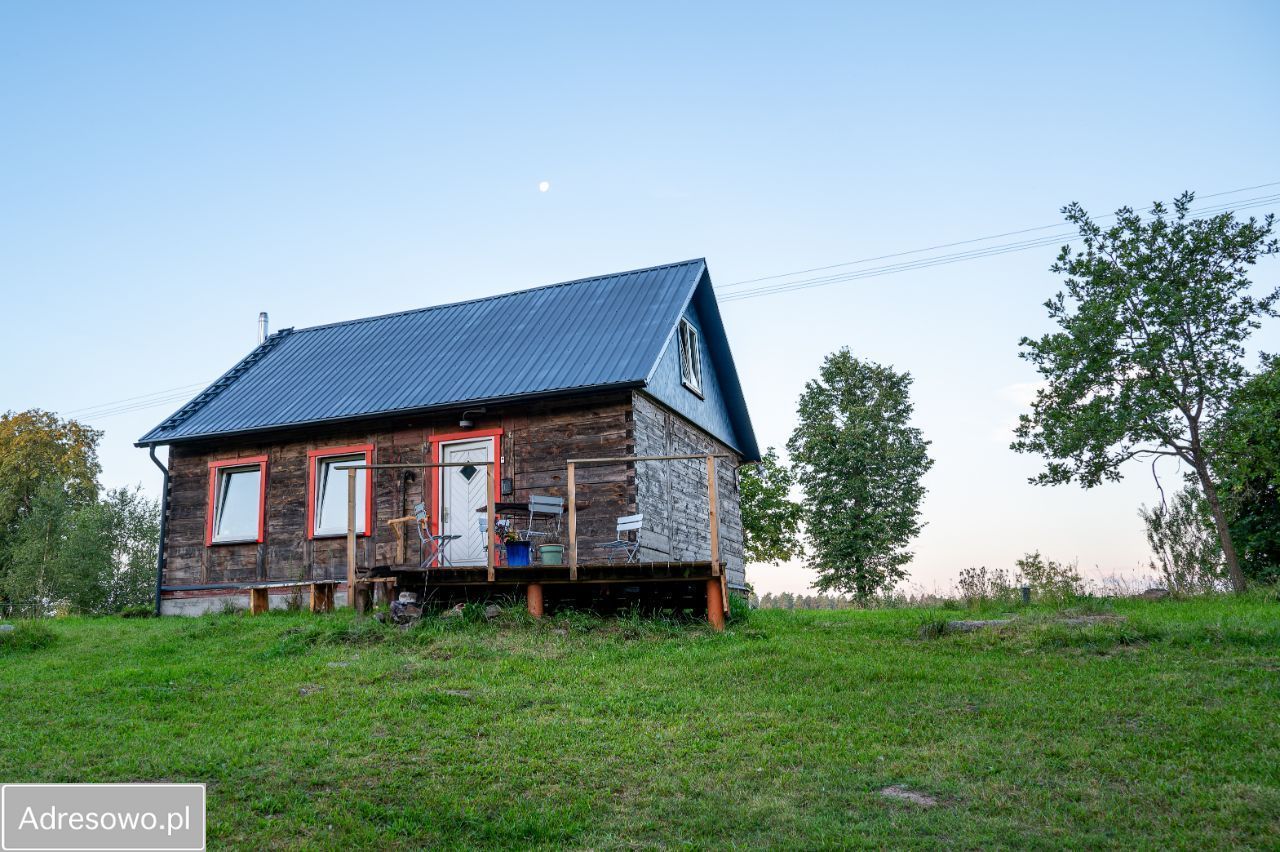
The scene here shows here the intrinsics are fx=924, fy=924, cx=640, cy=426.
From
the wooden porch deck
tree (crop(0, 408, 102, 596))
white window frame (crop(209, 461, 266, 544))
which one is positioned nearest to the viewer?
the wooden porch deck

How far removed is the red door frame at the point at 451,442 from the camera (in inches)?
600

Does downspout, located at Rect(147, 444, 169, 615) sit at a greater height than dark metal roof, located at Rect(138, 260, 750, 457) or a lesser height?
lesser

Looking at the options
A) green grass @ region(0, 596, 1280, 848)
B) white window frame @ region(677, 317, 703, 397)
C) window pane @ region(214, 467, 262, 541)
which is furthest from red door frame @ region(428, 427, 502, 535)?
white window frame @ region(677, 317, 703, 397)

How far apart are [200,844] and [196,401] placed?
587 inches

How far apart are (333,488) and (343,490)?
20 cm

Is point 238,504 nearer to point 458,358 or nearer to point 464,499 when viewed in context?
point 464,499

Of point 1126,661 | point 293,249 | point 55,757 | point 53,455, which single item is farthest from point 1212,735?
point 53,455

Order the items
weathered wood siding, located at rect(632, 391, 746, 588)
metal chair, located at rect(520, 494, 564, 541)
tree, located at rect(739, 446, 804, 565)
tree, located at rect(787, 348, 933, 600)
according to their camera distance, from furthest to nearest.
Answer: tree, located at rect(739, 446, 804, 565), tree, located at rect(787, 348, 933, 600), weathered wood siding, located at rect(632, 391, 746, 588), metal chair, located at rect(520, 494, 564, 541)

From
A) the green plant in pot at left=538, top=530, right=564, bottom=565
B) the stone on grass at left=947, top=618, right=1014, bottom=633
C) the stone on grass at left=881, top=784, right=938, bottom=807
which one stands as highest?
the green plant in pot at left=538, top=530, right=564, bottom=565

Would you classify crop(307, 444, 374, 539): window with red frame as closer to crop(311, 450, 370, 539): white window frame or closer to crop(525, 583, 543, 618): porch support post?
crop(311, 450, 370, 539): white window frame

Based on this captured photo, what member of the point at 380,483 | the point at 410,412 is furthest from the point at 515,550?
the point at 380,483

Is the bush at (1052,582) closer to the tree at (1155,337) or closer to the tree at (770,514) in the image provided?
the tree at (1155,337)

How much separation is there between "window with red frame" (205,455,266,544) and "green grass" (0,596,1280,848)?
202 inches

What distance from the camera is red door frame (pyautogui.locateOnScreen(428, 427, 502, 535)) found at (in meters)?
15.2
